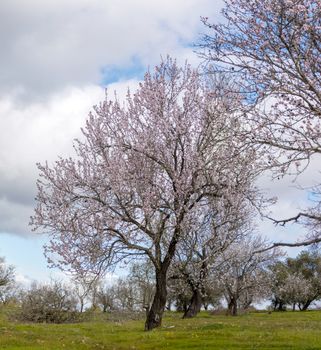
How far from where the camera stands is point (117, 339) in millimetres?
18578

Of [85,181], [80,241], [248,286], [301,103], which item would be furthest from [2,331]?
[248,286]

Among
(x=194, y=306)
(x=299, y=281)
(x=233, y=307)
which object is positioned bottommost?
(x=233, y=307)

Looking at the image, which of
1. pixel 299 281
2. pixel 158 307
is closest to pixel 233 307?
pixel 299 281

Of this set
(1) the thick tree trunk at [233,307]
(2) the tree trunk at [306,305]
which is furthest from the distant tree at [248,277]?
(2) the tree trunk at [306,305]

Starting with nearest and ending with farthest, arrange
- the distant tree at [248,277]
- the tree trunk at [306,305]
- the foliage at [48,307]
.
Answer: the foliage at [48,307], the distant tree at [248,277], the tree trunk at [306,305]

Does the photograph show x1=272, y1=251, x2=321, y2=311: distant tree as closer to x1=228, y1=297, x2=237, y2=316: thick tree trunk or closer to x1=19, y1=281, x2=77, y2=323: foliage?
x1=228, y1=297, x2=237, y2=316: thick tree trunk

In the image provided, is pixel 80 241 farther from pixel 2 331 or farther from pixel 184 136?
pixel 184 136

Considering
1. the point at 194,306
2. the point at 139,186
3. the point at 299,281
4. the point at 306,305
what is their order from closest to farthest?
the point at 139,186 < the point at 194,306 < the point at 299,281 < the point at 306,305

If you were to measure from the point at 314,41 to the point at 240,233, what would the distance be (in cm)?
1486

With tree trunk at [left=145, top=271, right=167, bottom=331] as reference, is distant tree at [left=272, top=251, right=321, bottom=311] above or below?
above

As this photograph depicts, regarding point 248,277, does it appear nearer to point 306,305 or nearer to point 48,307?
point 48,307

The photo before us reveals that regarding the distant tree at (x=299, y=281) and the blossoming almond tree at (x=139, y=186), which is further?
the distant tree at (x=299, y=281)

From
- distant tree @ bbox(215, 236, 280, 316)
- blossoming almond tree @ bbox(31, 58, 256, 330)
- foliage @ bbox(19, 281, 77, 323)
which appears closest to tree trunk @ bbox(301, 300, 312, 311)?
distant tree @ bbox(215, 236, 280, 316)

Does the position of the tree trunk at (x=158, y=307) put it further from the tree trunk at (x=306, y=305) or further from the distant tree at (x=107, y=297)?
the tree trunk at (x=306, y=305)
